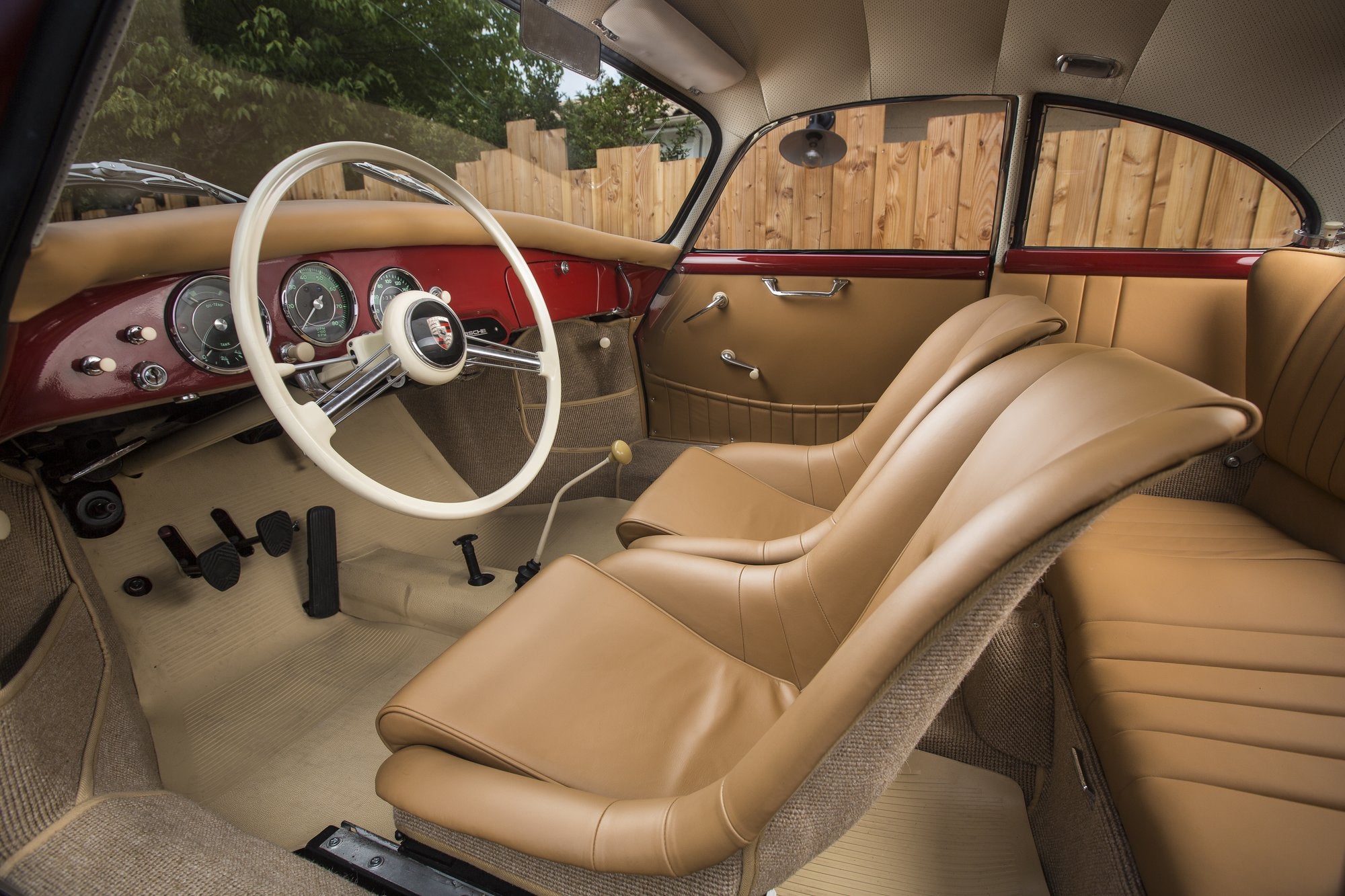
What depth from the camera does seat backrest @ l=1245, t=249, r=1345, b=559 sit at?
1.23 metres

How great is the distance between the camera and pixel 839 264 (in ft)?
6.95

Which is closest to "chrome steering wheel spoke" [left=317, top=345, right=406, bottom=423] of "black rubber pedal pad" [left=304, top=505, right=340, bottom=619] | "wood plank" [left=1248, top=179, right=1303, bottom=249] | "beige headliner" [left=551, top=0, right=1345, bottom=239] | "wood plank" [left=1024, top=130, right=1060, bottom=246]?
"black rubber pedal pad" [left=304, top=505, right=340, bottom=619]

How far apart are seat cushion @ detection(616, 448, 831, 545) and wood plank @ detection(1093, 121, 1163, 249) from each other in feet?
4.03

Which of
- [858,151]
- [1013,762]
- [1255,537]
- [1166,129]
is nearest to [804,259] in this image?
[858,151]

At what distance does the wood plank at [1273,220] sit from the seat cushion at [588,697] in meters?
1.89

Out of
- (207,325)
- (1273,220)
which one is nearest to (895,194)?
(1273,220)

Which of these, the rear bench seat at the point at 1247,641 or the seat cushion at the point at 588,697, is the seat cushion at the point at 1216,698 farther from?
the seat cushion at the point at 588,697

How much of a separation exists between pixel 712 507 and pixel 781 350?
0.92 meters

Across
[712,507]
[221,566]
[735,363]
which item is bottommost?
[221,566]

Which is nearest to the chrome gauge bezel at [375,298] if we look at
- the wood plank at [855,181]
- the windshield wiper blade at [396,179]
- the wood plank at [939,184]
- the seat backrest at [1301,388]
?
the windshield wiper blade at [396,179]

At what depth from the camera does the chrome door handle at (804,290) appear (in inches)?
83.4

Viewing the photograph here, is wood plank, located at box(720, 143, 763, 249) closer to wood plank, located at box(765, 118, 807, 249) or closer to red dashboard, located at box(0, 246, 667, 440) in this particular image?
wood plank, located at box(765, 118, 807, 249)

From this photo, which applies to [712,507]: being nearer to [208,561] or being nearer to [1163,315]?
[208,561]

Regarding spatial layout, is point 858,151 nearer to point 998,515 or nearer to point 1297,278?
point 1297,278
